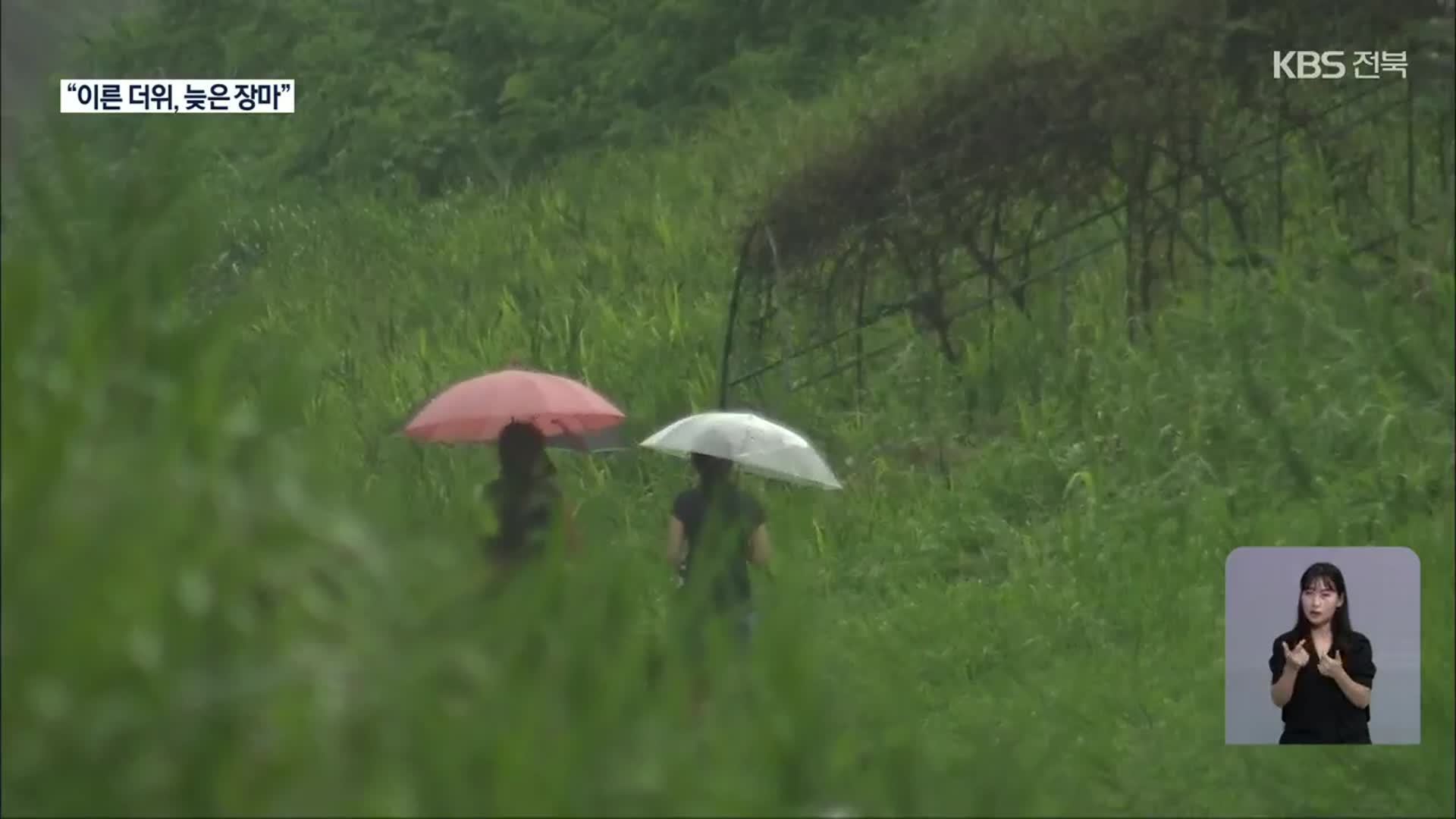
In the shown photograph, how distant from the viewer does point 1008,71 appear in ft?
31.4

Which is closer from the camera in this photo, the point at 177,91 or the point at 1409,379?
the point at 177,91

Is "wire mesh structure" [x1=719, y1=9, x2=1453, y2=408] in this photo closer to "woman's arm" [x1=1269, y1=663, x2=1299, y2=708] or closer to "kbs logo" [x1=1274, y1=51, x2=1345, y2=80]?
"kbs logo" [x1=1274, y1=51, x2=1345, y2=80]

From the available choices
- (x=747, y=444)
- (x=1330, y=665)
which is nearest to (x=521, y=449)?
(x=747, y=444)

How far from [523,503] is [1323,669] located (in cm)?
238

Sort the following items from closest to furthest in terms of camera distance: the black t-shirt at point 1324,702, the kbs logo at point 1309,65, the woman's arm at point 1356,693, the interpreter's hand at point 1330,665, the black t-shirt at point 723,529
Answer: the black t-shirt at point 723,529 → the woman's arm at point 1356,693 → the black t-shirt at point 1324,702 → the interpreter's hand at point 1330,665 → the kbs logo at point 1309,65

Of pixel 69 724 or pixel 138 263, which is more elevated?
pixel 138 263

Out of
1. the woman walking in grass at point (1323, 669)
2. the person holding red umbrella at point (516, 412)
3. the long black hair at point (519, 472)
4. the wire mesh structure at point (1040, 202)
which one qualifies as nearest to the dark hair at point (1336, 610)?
the woman walking in grass at point (1323, 669)

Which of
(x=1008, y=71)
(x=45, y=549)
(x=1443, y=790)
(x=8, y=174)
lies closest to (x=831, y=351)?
(x=1008, y=71)

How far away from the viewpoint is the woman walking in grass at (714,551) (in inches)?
165

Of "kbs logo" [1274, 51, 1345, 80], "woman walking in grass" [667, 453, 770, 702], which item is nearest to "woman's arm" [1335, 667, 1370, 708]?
"woman walking in grass" [667, 453, 770, 702]

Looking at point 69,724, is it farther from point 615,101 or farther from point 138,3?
point 615,101

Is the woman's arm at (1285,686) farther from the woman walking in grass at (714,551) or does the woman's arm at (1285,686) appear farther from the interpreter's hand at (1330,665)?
the woman walking in grass at (714,551)

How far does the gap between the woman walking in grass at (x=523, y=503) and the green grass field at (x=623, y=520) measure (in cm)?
16

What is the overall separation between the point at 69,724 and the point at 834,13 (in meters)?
7.67
